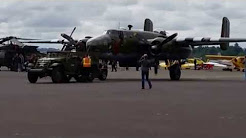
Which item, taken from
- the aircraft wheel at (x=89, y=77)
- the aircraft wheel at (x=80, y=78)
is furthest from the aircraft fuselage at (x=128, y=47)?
the aircraft wheel at (x=80, y=78)

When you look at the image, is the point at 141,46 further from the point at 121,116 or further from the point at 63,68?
the point at 121,116

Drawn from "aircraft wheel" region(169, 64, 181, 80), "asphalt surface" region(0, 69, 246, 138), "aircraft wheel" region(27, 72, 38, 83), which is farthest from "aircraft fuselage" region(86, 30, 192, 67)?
"asphalt surface" region(0, 69, 246, 138)

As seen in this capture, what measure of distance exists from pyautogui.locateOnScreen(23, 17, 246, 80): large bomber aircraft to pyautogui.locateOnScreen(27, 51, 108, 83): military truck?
47.6 inches

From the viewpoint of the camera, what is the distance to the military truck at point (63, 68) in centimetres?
2625

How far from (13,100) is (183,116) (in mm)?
6279

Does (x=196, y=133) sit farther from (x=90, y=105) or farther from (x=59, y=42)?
(x=59, y=42)

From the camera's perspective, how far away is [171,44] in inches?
1270

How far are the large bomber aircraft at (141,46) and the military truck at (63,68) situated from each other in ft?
3.96

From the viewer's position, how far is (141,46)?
31.5 meters

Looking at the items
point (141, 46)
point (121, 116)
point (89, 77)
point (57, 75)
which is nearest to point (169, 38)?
point (141, 46)

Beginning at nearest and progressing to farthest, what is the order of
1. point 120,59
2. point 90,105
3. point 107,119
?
point 107,119 < point 90,105 < point 120,59

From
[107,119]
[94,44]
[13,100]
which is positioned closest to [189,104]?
[107,119]

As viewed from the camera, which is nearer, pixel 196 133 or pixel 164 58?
pixel 196 133

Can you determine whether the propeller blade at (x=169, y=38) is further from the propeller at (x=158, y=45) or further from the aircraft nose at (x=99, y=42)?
the aircraft nose at (x=99, y=42)
